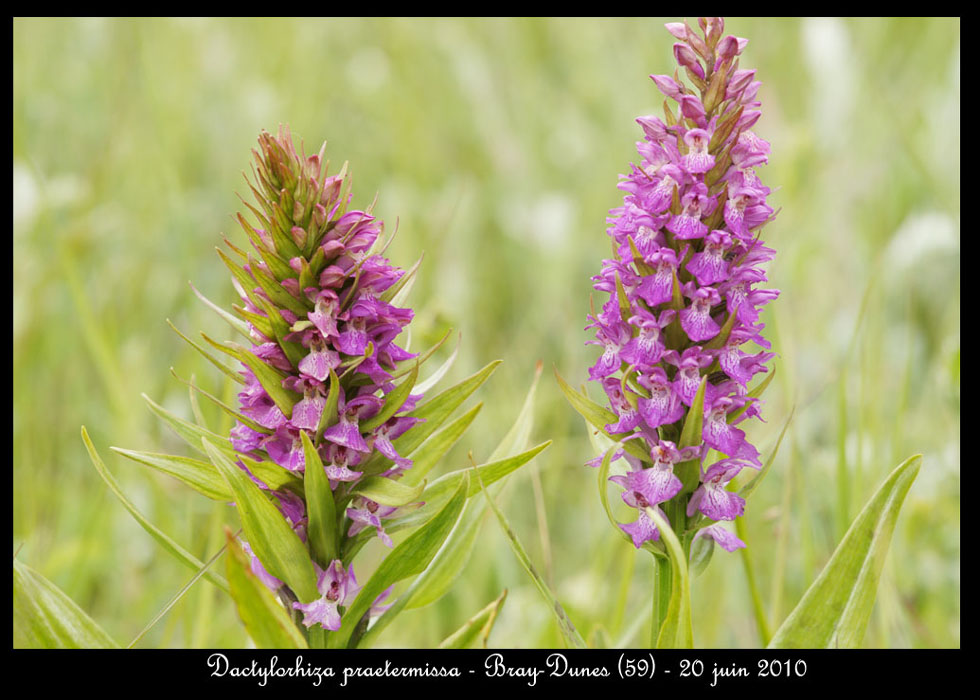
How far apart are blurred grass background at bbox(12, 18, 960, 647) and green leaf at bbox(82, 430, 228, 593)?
2.25 ft

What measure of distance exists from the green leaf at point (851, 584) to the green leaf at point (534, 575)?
16.8 inches


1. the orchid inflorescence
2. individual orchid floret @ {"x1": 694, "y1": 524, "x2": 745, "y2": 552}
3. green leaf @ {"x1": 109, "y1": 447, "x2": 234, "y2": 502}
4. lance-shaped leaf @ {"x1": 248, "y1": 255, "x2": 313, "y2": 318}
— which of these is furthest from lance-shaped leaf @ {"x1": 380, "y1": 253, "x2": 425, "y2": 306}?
individual orchid floret @ {"x1": 694, "y1": 524, "x2": 745, "y2": 552}

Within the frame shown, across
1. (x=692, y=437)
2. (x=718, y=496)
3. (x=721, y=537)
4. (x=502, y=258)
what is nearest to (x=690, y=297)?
(x=692, y=437)

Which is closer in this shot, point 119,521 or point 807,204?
point 119,521

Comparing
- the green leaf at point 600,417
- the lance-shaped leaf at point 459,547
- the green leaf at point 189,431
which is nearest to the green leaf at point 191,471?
the green leaf at point 189,431

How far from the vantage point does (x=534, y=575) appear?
5.95ft

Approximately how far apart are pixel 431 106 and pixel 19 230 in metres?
4.06

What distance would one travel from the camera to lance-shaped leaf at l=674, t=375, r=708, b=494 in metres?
1.82

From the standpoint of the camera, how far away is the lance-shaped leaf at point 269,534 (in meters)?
1.70
